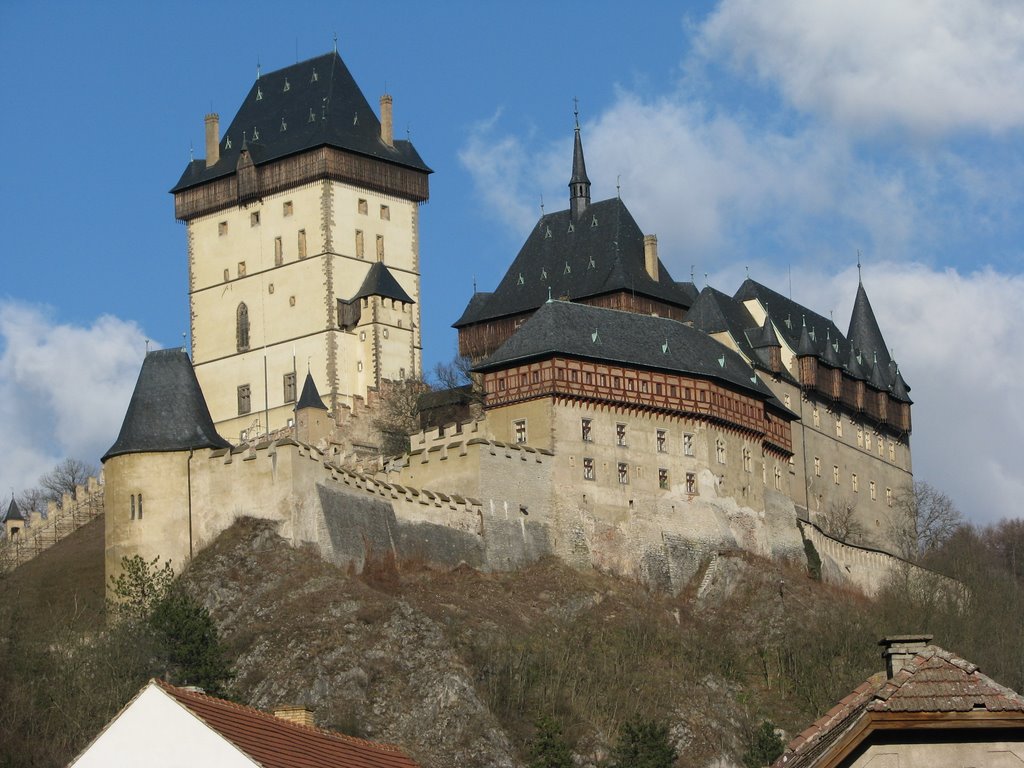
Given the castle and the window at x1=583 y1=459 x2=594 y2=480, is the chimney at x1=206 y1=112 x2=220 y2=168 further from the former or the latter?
the window at x1=583 y1=459 x2=594 y2=480

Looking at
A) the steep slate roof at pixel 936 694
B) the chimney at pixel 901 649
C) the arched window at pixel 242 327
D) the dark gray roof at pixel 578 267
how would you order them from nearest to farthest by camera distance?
1. the steep slate roof at pixel 936 694
2. the chimney at pixel 901 649
3. the dark gray roof at pixel 578 267
4. the arched window at pixel 242 327

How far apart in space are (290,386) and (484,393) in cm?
1443

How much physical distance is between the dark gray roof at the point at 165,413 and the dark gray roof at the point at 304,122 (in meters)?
21.7

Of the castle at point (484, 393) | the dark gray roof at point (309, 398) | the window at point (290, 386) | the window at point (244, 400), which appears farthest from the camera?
the window at point (244, 400)

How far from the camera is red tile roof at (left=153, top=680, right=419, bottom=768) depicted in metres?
26.2

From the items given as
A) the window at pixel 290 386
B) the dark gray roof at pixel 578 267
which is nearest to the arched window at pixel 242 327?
the window at pixel 290 386

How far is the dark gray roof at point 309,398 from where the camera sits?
255ft

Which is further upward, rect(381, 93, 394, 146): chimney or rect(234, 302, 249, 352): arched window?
rect(381, 93, 394, 146): chimney

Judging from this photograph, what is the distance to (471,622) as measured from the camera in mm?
58656

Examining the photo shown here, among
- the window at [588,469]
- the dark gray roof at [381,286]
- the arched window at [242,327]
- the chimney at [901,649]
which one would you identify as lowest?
the chimney at [901,649]

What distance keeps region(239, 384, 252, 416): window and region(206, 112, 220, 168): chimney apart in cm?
955

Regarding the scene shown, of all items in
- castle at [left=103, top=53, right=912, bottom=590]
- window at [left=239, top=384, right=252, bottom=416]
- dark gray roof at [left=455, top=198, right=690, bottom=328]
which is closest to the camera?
castle at [left=103, top=53, right=912, bottom=590]

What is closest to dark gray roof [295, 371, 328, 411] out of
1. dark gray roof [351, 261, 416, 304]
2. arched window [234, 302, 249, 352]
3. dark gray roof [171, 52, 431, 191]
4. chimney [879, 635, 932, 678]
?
dark gray roof [351, 261, 416, 304]

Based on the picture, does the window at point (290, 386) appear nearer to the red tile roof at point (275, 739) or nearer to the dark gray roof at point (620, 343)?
the dark gray roof at point (620, 343)
